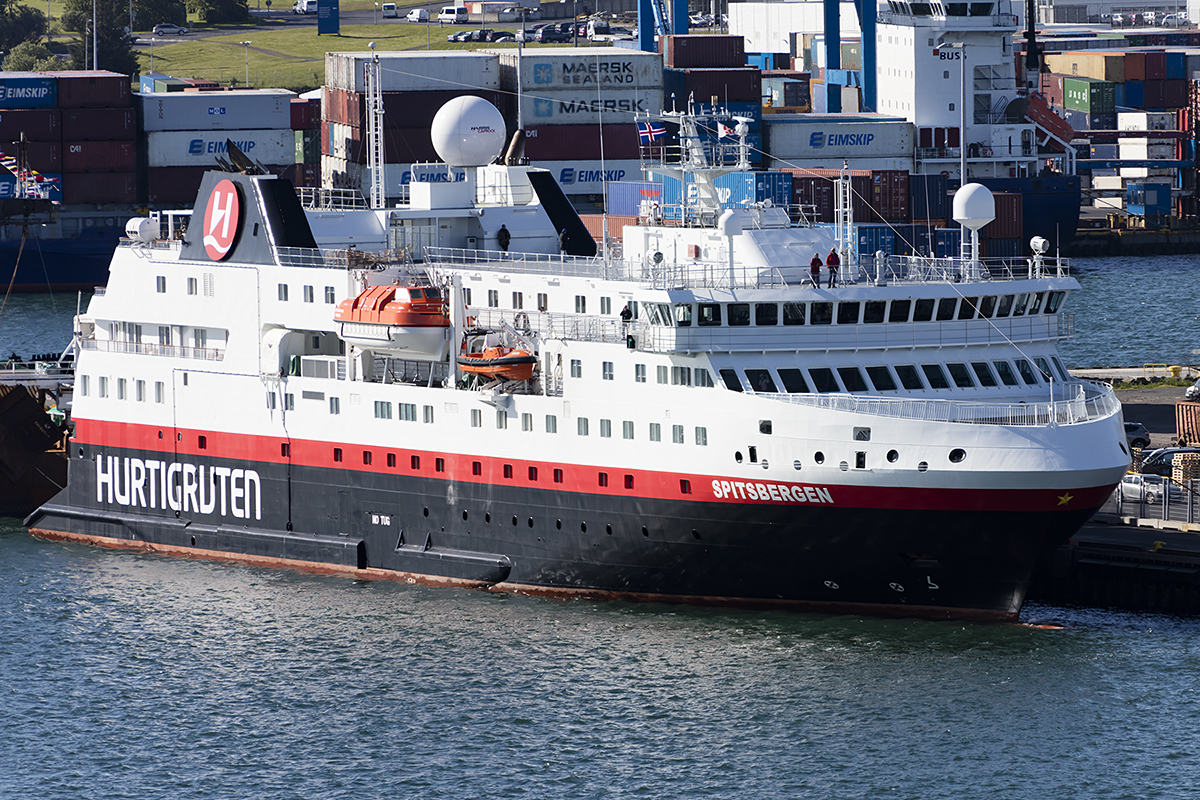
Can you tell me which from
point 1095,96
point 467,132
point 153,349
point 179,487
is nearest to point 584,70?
point 1095,96

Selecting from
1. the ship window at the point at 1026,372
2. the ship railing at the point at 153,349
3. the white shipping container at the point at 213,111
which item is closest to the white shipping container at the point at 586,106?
the white shipping container at the point at 213,111

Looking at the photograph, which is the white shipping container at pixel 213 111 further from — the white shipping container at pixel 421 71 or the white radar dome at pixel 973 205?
the white radar dome at pixel 973 205

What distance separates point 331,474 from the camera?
131ft

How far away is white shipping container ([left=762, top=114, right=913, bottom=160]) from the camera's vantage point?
10206cm

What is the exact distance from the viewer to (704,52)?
104 meters

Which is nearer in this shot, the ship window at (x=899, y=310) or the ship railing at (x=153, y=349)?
the ship window at (x=899, y=310)

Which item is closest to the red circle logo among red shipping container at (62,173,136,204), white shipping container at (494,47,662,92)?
white shipping container at (494,47,662,92)

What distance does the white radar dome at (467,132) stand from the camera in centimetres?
4497

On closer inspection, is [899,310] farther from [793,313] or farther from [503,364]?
[503,364]

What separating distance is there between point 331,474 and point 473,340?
4786 millimetres

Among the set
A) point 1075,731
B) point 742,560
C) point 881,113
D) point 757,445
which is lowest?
point 1075,731

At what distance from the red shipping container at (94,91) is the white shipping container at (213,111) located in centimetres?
198

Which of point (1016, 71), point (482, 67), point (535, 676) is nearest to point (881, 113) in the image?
point (1016, 71)

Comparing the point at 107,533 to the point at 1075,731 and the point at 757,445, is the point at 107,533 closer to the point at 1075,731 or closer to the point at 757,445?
the point at 757,445
